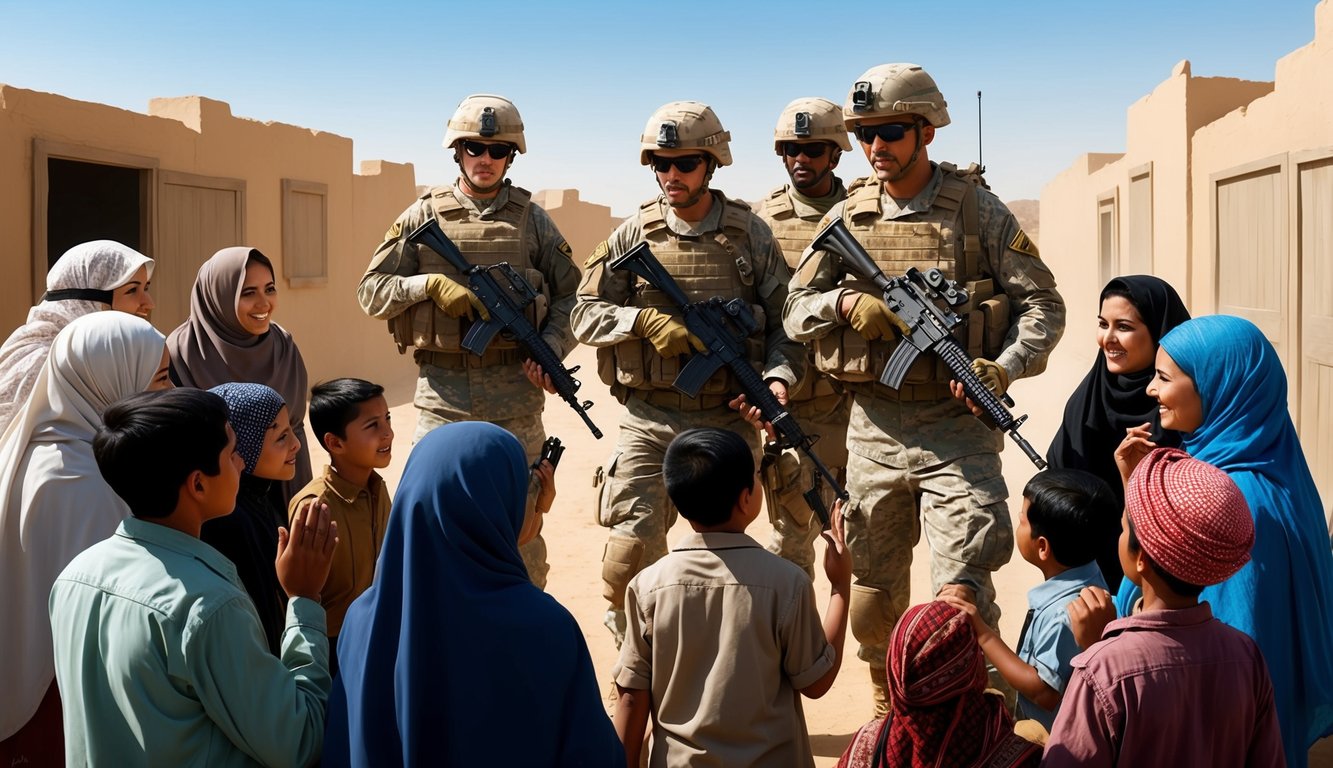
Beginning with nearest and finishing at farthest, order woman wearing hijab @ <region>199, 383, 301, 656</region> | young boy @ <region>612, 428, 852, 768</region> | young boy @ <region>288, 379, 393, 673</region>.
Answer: young boy @ <region>612, 428, 852, 768</region>, woman wearing hijab @ <region>199, 383, 301, 656</region>, young boy @ <region>288, 379, 393, 673</region>

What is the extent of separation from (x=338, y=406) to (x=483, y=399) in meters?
2.05

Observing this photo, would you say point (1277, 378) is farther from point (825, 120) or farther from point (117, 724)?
point (825, 120)

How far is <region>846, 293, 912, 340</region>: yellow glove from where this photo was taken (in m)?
4.25

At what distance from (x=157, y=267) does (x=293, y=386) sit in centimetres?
714

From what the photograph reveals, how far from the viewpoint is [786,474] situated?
15.9 feet

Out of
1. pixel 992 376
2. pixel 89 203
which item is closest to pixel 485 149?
pixel 992 376

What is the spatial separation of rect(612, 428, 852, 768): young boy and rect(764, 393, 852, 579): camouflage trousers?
1827 mm

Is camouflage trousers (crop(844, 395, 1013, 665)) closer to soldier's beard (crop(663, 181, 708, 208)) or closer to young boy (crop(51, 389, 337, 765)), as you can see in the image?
soldier's beard (crop(663, 181, 708, 208))

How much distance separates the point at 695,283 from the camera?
4887 millimetres

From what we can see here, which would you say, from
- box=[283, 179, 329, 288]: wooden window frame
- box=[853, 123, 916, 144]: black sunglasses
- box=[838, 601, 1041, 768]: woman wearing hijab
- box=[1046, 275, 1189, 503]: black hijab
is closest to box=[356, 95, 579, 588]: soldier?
box=[853, 123, 916, 144]: black sunglasses

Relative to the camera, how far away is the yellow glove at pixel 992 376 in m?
4.11

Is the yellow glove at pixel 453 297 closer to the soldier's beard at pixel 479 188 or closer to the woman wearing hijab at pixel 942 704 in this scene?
the soldier's beard at pixel 479 188

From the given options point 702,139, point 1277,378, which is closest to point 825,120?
point 702,139

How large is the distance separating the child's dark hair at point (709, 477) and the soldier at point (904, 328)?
1.70 m
